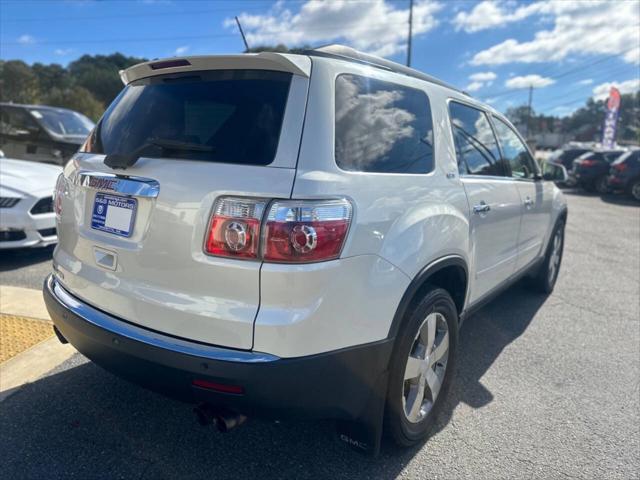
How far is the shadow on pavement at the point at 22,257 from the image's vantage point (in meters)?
5.20

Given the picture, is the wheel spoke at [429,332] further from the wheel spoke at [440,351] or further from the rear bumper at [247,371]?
the rear bumper at [247,371]

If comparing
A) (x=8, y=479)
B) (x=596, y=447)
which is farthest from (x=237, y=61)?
(x=596, y=447)

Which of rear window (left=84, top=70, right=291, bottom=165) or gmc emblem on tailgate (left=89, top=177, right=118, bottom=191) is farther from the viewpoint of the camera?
gmc emblem on tailgate (left=89, top=177, right=118, bottom=191)

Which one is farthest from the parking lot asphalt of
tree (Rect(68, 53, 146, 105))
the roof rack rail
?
tree (Rect(68, 53, 146, 105))

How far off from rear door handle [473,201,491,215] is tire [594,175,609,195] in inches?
655

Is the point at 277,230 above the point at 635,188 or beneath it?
above

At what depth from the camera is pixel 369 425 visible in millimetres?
2129

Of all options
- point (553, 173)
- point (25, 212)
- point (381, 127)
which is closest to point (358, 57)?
point (381, 127)

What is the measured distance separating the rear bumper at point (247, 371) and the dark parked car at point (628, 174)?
16.9m

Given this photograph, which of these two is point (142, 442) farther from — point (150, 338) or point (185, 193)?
point (185, 193)

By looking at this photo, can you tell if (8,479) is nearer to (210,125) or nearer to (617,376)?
(210,125)

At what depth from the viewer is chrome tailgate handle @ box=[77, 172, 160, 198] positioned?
6.53 ft

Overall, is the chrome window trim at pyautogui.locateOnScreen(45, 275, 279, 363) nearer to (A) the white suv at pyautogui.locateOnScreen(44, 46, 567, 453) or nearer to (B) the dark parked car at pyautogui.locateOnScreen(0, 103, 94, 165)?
(A) the white suv at pyautogui.locateOnScreen(44, 46, 567, 453)

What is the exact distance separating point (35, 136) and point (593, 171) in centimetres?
1777
